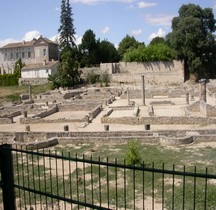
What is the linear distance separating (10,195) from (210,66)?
54.3m

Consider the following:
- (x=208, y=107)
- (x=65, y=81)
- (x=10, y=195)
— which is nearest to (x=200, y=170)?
(x=10, y=195)

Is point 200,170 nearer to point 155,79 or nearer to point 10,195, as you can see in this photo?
point 10,195

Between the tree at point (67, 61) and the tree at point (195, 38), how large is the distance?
16.4 metres

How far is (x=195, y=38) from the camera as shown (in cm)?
5125

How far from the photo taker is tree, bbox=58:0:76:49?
67250 mm

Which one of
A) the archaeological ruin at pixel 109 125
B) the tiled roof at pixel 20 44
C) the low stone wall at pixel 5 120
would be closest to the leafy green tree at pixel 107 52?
the tiled roof at pixel 20 44

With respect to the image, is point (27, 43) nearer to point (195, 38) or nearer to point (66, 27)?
point (66, 27)

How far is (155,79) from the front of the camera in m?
57.1

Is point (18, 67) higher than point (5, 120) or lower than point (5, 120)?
higher

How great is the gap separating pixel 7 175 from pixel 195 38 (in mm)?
50197

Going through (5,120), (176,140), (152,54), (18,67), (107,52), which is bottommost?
(5,120)

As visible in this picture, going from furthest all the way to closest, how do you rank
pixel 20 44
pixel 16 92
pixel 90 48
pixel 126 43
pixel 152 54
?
pixel 126 43, pixel 20 44, pixel 90 48, pixel 152 54, pixel 16 92

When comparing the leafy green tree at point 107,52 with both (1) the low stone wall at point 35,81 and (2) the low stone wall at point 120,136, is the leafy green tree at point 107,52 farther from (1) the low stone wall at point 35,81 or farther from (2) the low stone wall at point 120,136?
(2) the low stone wall at point 120,136

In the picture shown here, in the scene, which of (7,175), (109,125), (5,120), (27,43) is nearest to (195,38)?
(109,125)
